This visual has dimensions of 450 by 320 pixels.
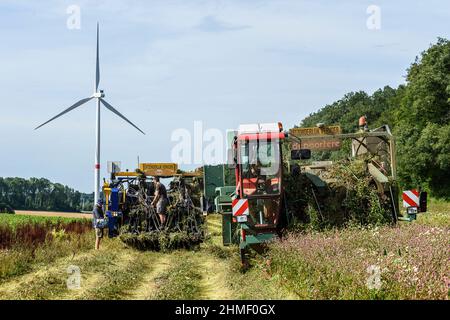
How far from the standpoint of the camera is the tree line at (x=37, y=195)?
99062 mm

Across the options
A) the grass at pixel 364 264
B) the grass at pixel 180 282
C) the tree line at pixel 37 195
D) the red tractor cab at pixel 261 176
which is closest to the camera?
the grass at pixel 364 264

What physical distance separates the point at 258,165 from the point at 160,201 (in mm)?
6605

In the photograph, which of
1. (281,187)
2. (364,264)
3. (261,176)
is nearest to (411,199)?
(281,187)

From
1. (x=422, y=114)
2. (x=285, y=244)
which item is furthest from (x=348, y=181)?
(x=422, y=114)

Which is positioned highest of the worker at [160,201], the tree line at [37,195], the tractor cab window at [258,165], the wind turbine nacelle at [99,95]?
the wind turbine nacelle at [99,95]

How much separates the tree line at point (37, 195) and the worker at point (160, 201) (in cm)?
7790

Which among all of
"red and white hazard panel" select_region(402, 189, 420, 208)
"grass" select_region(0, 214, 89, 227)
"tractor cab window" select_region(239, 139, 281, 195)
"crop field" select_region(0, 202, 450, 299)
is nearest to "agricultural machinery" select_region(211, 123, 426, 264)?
"tractor cab window" select_region(239, 139, 281, 195)

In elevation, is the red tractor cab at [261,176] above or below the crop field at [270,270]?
above

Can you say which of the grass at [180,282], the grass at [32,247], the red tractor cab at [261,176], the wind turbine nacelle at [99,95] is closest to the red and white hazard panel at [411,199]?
the red tractor cab at [261,176]

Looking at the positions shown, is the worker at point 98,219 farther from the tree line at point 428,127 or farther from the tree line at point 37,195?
the tree line at point 37,195

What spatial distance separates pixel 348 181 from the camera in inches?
548

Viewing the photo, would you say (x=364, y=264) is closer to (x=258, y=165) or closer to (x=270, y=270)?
(x=270, y=270)

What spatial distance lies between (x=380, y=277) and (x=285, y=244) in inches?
145
